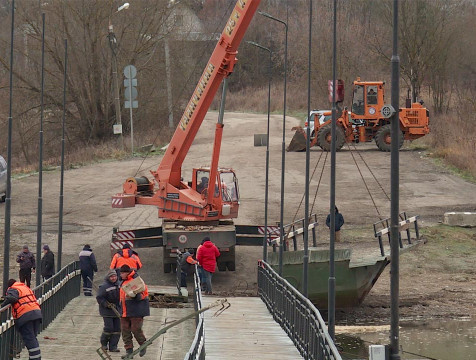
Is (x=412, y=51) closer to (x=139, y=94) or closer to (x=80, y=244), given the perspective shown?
(x=139, y=94)

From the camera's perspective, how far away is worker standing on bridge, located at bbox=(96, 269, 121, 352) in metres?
16.5

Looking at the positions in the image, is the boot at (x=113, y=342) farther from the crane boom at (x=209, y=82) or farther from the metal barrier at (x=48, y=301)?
the crane boom at (x=209, y=82)

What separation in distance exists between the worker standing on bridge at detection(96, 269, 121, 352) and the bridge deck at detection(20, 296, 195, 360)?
0.79ft

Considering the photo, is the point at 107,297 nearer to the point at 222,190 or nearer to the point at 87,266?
the point at 87,266

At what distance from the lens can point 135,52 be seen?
5862cm

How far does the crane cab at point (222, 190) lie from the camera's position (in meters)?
27.7

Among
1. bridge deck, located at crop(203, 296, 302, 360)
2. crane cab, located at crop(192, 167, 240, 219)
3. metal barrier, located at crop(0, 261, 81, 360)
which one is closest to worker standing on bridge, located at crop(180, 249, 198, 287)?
bridge deck, located at crop(203, 296, 302, 360)

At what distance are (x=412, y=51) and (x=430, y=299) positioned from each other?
36.4 m

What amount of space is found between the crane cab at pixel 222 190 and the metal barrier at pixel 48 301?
15.9 feet

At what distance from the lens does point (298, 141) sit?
52.2m

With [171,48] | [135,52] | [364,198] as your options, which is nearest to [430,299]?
[364,198]

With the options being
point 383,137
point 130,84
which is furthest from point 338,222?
point 130,84

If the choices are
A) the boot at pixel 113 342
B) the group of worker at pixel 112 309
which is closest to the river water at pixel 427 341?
the group of worker at pixel 112 309

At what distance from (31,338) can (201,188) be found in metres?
13.4
